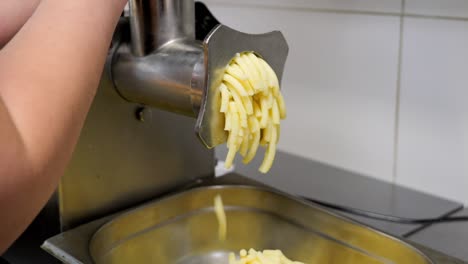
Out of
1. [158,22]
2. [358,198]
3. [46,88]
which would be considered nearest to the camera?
[46,88]

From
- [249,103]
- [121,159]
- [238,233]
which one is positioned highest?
[249,103]

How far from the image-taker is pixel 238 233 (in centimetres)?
81

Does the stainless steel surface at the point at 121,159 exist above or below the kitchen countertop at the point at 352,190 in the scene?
above

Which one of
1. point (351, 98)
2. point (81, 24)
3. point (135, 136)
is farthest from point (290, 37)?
point (81, 24)

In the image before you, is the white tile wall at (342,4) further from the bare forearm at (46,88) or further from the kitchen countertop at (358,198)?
the bare forearm at (46,88)

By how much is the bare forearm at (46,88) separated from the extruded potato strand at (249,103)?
0.14 meters

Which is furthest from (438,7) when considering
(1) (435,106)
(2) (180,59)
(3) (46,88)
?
(3) (46,88)

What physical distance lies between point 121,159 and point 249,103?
0.27 metres

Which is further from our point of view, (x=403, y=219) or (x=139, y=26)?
(x=403, y=219)

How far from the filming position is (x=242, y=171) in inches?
39.4

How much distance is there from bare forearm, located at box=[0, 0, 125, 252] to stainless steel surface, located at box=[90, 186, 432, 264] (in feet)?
0.87

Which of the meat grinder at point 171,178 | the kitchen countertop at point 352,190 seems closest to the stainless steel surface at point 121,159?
the meat grinder at point 171,178

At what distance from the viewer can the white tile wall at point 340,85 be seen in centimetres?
91

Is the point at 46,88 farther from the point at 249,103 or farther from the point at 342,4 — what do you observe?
the point at 342,4
